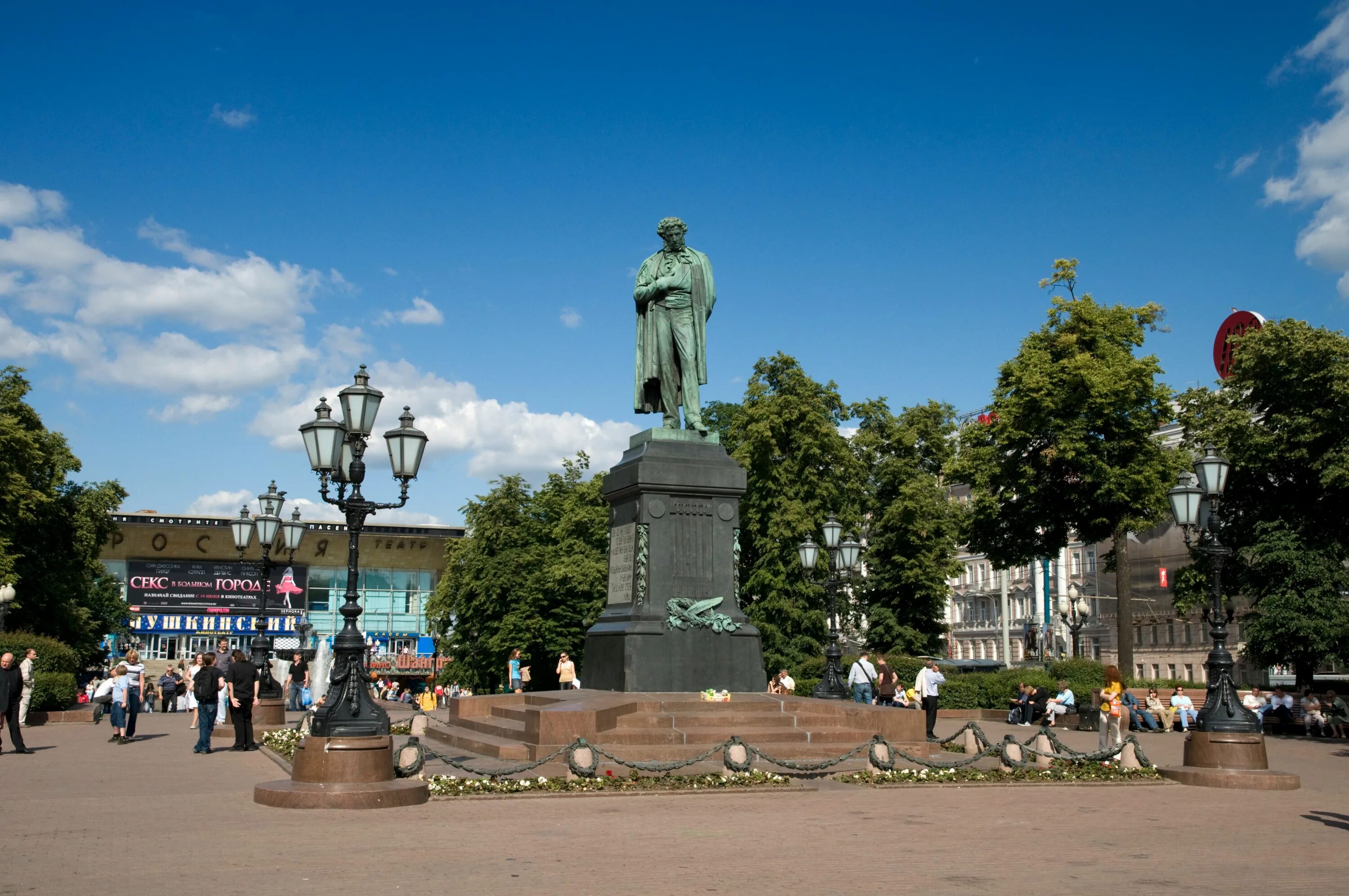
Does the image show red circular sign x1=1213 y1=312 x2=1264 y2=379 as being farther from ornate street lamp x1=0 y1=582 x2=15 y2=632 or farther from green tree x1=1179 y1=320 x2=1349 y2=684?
ornate street lamp x1=0 y1=582 x2=15 y2=632

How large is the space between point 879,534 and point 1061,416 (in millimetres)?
10823

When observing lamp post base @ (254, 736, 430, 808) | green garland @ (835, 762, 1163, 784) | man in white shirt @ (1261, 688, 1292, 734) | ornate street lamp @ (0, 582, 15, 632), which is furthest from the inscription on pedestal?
man in white shirt @ (1261, 688, 1292, 734)

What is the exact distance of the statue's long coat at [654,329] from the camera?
2017cm

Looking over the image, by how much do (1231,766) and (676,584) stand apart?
775cm

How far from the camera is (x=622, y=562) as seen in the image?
18922 mm

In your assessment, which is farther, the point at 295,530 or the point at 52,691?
the point at 52,691

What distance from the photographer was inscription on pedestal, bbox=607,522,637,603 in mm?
18453

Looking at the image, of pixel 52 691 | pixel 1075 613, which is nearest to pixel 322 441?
pixel 52 691

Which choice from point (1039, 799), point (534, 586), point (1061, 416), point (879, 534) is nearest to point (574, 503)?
point (534, 586)

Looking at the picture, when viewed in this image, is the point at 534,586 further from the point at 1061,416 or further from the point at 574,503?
the point at 1061,416

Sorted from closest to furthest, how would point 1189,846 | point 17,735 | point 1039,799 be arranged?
point 1189,846, point 1039,799, point 17,735

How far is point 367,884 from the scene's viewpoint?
26.0 ft

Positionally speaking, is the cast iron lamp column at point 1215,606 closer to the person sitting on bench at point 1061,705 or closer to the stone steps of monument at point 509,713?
the stone steps of monument at point 509,713

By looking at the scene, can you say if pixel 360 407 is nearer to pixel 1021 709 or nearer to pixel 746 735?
pixel 746 735
